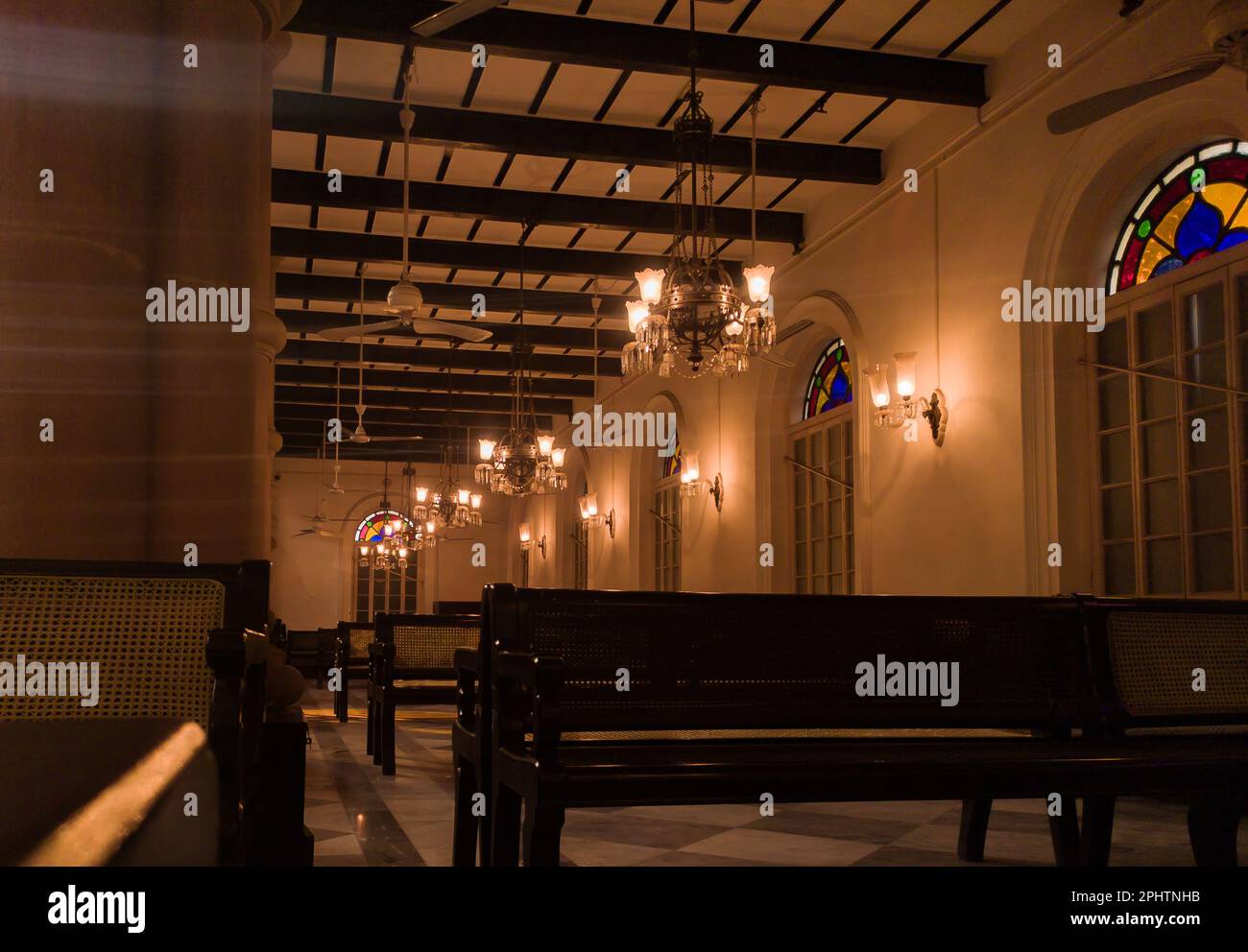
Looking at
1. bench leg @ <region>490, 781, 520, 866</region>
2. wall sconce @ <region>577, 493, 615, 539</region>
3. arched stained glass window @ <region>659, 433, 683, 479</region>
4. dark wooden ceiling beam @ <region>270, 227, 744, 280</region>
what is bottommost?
bench leg @ <region>490, 781, 520, 866</region>

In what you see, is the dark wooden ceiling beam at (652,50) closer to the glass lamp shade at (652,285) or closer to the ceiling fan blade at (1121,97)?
the glass lamp shade at (652,285)

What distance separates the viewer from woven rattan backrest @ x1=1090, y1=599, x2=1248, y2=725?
2.97 metres

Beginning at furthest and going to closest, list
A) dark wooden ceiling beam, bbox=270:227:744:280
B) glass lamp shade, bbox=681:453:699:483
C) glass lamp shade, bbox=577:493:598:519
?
glass lamp shade, bbox=577:493:598:519 < glass lamp shade, bbox=681:453:699:483 < dark wooden ceiling beam, bbox=270:227:744:280

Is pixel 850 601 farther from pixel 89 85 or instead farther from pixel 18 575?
pixel 89 85

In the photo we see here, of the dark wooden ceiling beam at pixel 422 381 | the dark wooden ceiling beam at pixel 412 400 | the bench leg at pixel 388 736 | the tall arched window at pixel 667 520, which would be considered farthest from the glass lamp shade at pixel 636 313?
the dark wooden ceiling beam at pixel 412 400

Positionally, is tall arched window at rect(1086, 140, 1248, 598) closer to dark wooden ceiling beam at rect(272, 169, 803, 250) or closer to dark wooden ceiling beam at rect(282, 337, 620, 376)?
dark wooden ceiling beam at rect(272, 169, 803, 250)

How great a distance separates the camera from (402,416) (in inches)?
799

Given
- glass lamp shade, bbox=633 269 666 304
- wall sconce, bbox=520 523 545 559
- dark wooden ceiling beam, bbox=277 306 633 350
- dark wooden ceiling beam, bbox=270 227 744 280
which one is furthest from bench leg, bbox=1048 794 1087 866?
wall sconce, bbox=520 523 545 559

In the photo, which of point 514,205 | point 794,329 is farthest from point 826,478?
point 514,205

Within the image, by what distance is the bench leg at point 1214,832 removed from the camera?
9.48ft

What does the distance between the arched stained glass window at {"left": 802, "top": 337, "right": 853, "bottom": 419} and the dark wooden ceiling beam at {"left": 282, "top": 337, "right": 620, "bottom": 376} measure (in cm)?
511

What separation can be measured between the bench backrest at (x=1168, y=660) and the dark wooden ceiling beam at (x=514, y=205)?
7715mm

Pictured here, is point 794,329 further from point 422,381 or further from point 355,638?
point 422,381

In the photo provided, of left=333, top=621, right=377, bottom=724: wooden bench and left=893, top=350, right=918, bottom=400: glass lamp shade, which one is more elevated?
left=893, top=350, right=918, bottom=400: glass lamp shade
